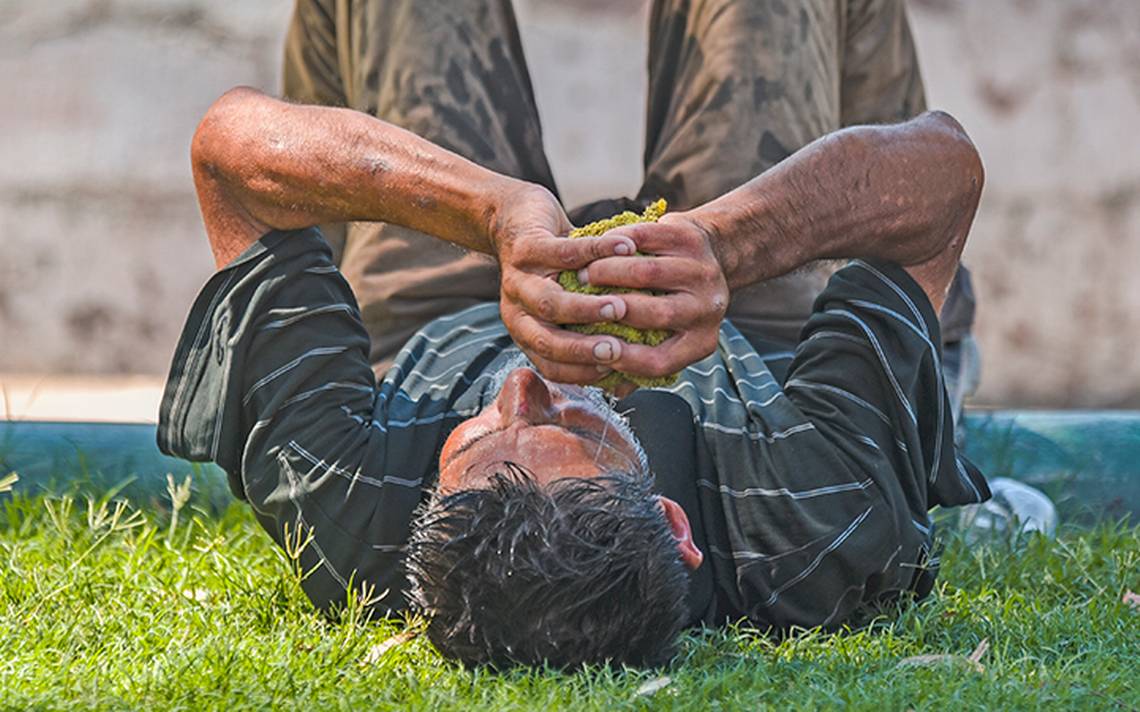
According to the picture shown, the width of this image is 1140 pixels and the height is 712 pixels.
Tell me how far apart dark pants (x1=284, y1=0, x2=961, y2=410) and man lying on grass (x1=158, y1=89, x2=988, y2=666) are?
1.60 feet

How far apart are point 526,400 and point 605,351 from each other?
0.23 meters

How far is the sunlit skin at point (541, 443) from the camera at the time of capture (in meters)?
2.45

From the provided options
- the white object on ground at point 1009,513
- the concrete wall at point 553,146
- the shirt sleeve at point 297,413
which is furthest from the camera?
the concrete wall at point 553,146

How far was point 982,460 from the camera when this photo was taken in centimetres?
422

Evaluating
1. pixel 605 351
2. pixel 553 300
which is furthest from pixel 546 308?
pixel 605 351

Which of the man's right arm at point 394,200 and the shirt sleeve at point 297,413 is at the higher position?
the man's right arm at point 394,200

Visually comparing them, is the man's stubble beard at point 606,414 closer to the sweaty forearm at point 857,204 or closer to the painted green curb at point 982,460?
the sweaty forearm at point 857,204

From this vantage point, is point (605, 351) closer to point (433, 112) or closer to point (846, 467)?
point (846, 467)

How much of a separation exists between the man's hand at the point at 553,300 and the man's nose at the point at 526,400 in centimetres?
9

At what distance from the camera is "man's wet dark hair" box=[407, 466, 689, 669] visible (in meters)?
2.31

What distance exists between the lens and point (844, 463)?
8.71 ft

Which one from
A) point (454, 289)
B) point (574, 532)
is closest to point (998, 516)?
point (454, 289)

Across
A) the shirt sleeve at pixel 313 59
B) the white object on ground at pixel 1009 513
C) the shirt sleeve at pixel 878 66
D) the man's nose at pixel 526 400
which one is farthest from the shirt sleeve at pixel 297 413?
the shirt sleeve at pixel 878 66

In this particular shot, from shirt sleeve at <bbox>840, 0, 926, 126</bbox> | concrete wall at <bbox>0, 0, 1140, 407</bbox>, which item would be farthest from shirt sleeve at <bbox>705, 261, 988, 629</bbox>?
concrete wall at <bbox>0, 0, 1140, 407</bbox>
